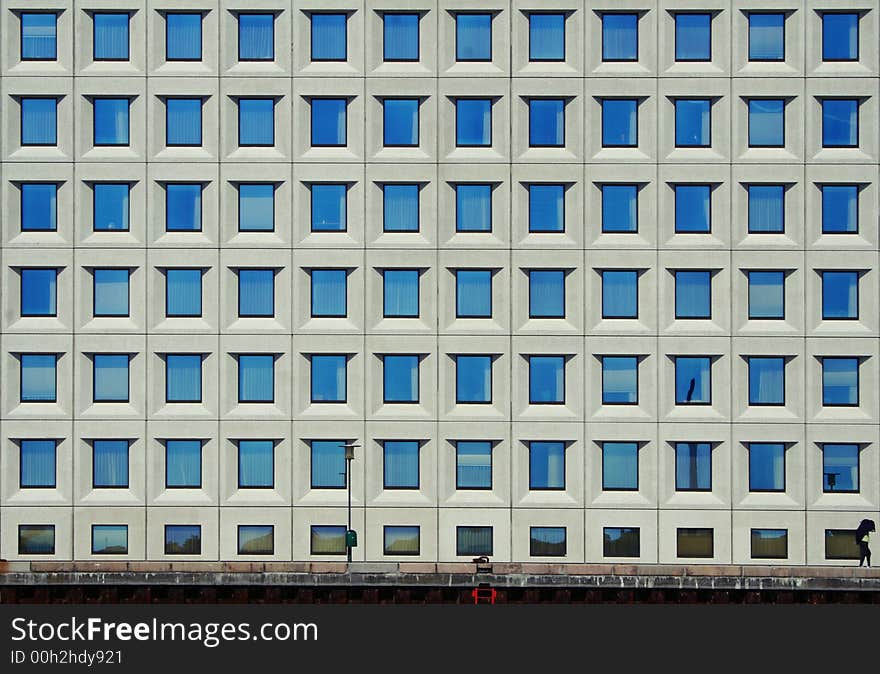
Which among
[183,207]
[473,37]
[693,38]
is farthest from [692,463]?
[183,207]

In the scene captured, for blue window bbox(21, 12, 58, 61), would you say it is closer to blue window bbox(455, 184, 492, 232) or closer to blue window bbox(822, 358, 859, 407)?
blue window bbox(455, 184, 492, 232)

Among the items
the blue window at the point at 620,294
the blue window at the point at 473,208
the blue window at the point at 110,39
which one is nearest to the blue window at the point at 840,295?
the blue window at the point at 620,294

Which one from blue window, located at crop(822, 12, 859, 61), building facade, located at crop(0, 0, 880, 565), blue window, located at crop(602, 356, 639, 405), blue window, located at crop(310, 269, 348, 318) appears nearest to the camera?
building facade, located at crop(0, 0, 880, 565)

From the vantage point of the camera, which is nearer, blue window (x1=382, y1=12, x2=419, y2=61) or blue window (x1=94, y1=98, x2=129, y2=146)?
blue window (x1=382, y1=12, x2=419, y2=61)

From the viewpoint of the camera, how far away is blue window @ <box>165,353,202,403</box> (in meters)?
47.8

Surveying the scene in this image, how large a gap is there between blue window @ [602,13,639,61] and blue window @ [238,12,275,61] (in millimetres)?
13505

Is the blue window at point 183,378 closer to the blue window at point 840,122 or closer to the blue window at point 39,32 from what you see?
the blue window at point 39,32

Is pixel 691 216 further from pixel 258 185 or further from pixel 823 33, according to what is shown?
pixel 258 185

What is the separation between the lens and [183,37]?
47.8 metres

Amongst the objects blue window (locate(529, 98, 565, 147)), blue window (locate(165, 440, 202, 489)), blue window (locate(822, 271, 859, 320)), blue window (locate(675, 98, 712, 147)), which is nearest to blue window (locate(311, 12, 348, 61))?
blue window (locate(529, 98, 565, 147))

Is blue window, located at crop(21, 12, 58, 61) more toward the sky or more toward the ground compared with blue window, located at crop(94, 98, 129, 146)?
more toward the sky

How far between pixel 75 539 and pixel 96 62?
19356mm

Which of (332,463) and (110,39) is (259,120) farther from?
(332,463)

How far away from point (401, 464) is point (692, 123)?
715 inches
